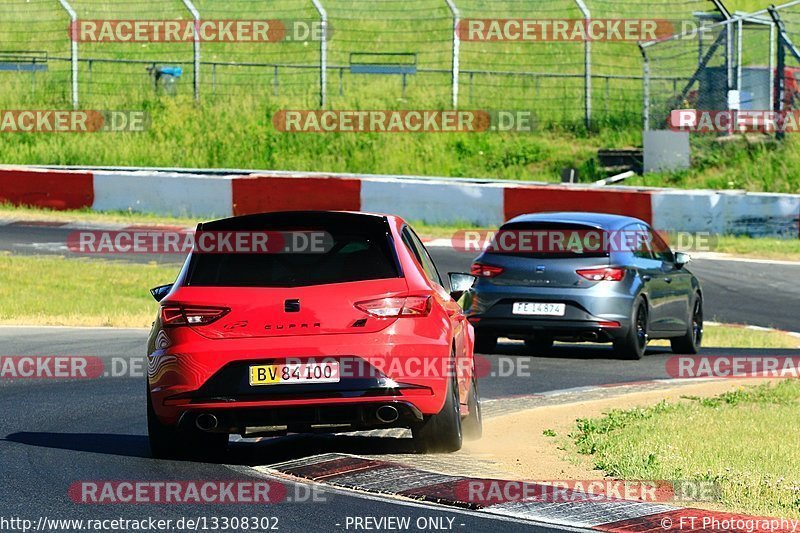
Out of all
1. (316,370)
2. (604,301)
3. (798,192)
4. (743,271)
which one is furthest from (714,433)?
(798,192)

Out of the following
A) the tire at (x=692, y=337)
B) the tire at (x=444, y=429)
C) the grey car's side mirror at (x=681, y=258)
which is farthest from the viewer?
the tire at (x=692, y=337)

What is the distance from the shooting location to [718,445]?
376 inches

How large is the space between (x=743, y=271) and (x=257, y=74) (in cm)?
1802

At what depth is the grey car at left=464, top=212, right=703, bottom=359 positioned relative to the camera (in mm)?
16125

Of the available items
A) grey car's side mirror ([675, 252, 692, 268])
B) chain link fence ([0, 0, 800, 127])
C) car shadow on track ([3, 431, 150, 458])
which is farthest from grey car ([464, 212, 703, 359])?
chain link fence ([0, 0, 800, 127])

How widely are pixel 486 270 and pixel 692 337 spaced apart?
271 centimetres

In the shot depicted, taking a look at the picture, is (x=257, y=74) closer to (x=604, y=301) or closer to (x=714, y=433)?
(x=604, y=301)

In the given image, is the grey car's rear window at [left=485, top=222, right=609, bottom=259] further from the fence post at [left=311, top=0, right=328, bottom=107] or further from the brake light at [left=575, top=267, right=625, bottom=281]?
the fence post at [left=311, top=0, right=328, bottom=107]

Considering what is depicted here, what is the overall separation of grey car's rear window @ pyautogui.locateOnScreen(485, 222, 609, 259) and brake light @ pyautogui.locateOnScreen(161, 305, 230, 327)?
782 cm

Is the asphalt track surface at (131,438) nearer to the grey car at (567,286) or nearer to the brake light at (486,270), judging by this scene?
the grey car at (567,286)

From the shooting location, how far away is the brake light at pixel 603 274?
53.0 feet

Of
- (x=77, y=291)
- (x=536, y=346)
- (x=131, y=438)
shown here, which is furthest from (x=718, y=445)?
(x=77, y=291)

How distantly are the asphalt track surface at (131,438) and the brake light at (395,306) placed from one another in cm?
102

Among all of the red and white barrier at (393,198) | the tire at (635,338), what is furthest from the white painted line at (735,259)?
the tire at (635,338)
